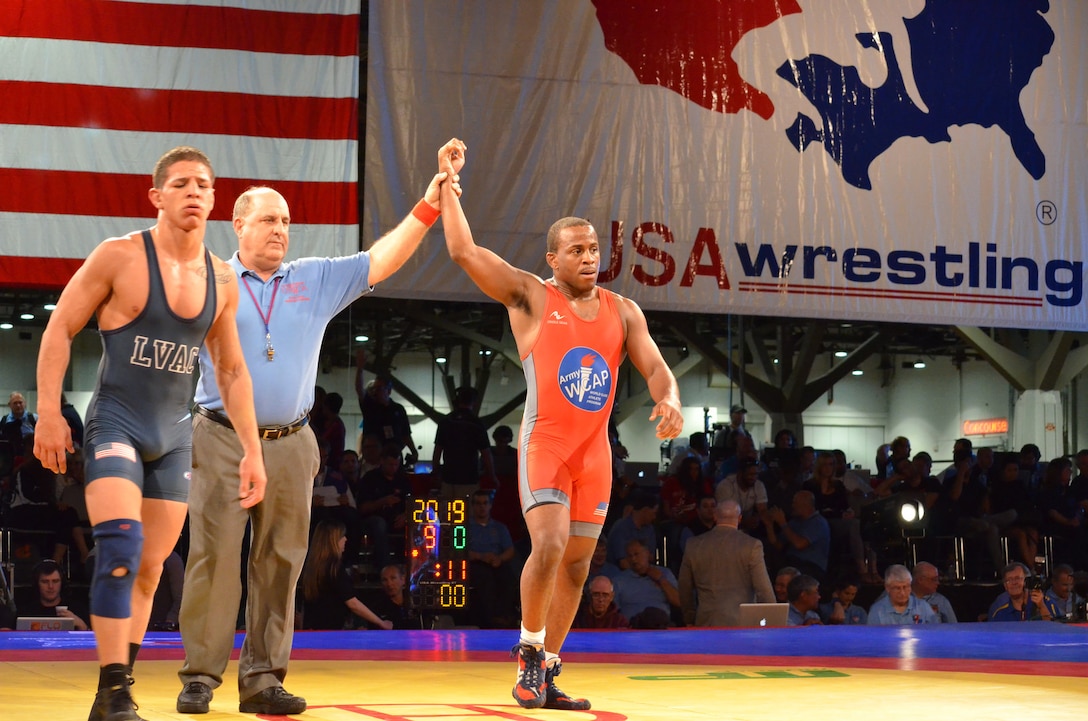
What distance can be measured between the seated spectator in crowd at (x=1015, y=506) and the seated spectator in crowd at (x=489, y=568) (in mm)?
4189

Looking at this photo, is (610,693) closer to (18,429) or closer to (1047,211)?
(1047,211)

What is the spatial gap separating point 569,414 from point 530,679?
2.55ft

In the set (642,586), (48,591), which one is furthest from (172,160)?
(642,586)

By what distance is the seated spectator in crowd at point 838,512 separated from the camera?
9961 millimetres

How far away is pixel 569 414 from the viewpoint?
13.8 ft

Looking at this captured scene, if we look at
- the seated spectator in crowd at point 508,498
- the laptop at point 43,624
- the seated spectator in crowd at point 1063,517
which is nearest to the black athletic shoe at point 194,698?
the laptop at point 43,624

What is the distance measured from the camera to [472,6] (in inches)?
363

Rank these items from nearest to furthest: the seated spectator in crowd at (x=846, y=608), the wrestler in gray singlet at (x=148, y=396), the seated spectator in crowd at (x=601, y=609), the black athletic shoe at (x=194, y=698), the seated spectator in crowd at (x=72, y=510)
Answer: the wrestler in gray singlet at (x=148, y=396) → the black athletic shoe at (x=194, y=698) → the seated spectator in crowd at (x=601, y=609) → the seated spectator in crowd at (x=846, y=608) → the seated spectator in crowd at (x=72, y=510)

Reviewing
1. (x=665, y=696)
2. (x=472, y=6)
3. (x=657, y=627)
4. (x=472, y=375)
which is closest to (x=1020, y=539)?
(x=657, y=627)

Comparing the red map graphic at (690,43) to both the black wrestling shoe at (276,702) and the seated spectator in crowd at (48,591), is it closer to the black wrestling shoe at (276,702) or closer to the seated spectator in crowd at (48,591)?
the seated spectator in crowd at (48,591)

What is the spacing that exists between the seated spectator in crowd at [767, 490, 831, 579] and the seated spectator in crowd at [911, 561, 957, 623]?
3.98 feet

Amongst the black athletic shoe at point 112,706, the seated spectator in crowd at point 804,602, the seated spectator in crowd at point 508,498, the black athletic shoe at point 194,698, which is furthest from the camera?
the seated spectator in crowd at point 508,498

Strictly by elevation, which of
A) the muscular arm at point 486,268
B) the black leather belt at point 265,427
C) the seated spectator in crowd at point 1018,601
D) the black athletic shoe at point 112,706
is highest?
the muscular arm at point 486,268

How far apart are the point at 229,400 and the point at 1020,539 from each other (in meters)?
8.46
